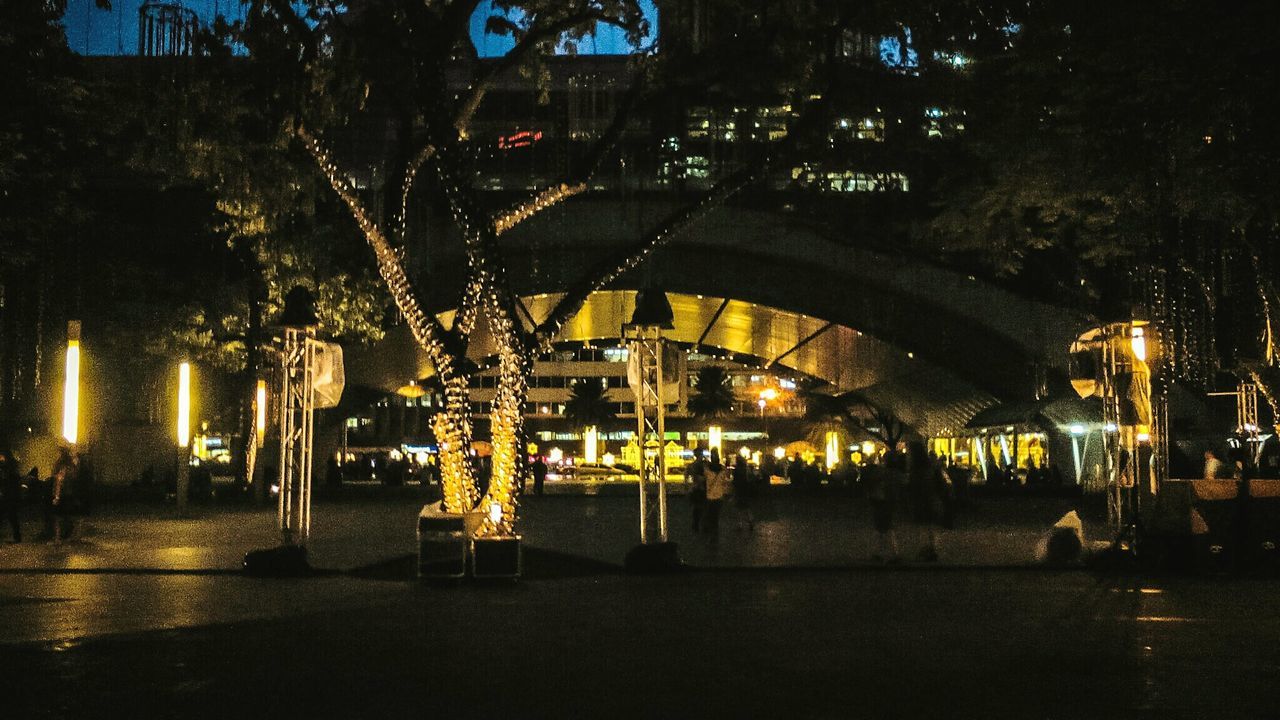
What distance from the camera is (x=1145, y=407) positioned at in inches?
675

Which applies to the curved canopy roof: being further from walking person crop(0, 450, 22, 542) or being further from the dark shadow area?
the dark shadow area

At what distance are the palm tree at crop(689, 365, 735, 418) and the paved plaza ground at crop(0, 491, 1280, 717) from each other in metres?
73.9

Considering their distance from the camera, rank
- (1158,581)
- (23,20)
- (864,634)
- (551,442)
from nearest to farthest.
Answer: (864,634), (1158,581), (23,20), (551,442)

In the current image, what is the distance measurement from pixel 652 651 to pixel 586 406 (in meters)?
82.8

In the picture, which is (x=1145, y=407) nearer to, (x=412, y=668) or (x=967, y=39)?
(x=967, y=39)

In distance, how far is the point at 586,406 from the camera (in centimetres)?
9231

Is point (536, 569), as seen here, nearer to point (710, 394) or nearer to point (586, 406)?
point (586, 406)

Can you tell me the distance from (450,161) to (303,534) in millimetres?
5663

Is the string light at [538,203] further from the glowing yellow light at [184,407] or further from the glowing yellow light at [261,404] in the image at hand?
the glowing yellow light at [184,407]

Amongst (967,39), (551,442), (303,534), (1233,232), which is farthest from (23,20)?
(551,442)

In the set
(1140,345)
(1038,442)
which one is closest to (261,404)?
(1140,345)

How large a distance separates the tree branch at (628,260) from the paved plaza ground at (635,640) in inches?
129

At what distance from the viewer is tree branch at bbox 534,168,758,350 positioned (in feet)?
53.1

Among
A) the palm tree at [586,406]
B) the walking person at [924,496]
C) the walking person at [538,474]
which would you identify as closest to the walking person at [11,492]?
the walking person at [924,496]
